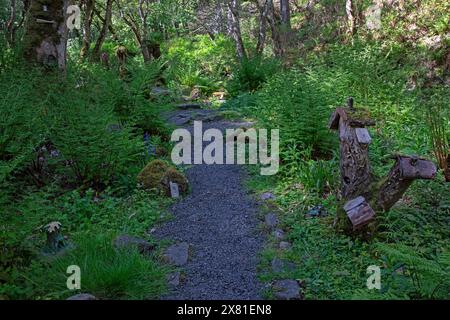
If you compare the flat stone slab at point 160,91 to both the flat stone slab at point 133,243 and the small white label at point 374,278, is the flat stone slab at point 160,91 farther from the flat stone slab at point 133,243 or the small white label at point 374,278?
the small white label at point 374,278

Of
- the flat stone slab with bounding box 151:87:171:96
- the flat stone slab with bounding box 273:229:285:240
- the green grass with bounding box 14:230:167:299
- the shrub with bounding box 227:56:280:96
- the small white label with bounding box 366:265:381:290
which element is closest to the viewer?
the green grass with bounding box 14:230:167:299

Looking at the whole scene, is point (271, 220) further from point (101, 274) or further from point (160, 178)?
point (101, 274)

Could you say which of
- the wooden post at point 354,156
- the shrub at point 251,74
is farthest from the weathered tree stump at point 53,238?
the shrub at point 251,74

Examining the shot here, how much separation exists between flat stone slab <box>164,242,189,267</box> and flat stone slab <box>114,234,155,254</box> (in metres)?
0.19

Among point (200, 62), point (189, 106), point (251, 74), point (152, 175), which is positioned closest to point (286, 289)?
point (152, 175)

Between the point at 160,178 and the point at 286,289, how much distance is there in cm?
285

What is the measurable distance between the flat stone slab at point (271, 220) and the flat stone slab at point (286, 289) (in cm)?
120

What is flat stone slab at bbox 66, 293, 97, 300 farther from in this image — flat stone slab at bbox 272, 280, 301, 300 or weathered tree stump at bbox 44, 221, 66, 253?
flat stone slab at bbox 272, 280, 301, 300

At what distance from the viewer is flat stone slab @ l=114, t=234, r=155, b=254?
159 inches

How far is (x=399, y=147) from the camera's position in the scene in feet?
20.1

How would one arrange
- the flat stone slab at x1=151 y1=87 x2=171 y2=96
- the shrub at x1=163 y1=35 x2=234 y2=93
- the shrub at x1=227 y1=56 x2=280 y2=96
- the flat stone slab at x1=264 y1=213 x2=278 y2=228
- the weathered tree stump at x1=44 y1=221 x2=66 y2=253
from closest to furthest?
the weathered tree stump at x1=44 y1=221 x2=66 y2=253
the flat stone slab at x1=264 y1=213 x2=278 y2=228
the flat stone slab at x1=151 y1=87 x2=171 y2=96
the shrub at x1=227 y1=56 x2=280 y2=96
the shrub at x1=163 y1=35 x2=234 y2=93

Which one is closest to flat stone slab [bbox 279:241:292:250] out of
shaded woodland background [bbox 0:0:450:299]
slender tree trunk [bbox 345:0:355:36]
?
shaded woodland background [bbox 0:0:450:299]

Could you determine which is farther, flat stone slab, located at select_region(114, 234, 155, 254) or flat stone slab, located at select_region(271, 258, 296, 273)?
flat stone slab, located at select_region(114, 234, 155, 254)

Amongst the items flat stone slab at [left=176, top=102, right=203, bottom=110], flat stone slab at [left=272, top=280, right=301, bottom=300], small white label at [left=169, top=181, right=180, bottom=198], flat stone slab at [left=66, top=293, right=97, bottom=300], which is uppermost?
flat stone slab at [left=176, top=102, right=203, bottom=110]
